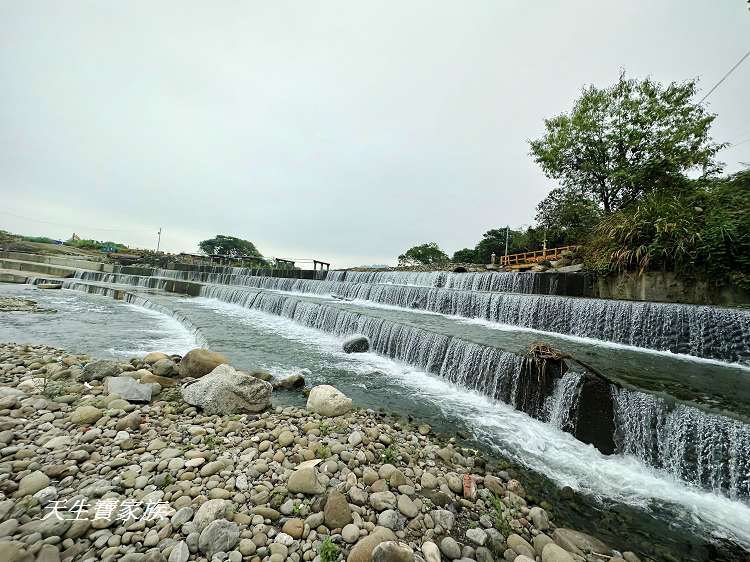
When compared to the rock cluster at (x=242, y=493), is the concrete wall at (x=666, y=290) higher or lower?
higher

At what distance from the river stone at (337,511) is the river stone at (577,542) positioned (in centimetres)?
141

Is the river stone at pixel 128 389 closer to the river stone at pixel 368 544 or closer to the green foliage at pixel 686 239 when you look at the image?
the river stone at pixel 368 544

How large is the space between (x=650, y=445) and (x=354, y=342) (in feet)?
17.0

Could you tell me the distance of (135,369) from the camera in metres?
3.95

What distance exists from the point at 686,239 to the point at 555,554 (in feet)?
29.1

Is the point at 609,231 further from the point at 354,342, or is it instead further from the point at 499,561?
the point at 499,561

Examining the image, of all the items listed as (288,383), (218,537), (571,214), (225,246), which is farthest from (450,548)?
(225,246)

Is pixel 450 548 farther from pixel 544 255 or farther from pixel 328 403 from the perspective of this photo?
pixel 544 255

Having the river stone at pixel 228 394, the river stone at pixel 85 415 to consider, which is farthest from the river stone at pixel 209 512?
the river stone at pixel 85 415

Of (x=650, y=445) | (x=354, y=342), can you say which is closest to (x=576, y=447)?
(x=650, y=445)

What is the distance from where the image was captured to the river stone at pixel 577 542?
5.81 feet

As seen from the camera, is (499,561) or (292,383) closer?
(499,561)

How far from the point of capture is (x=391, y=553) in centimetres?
145

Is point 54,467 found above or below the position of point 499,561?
below
